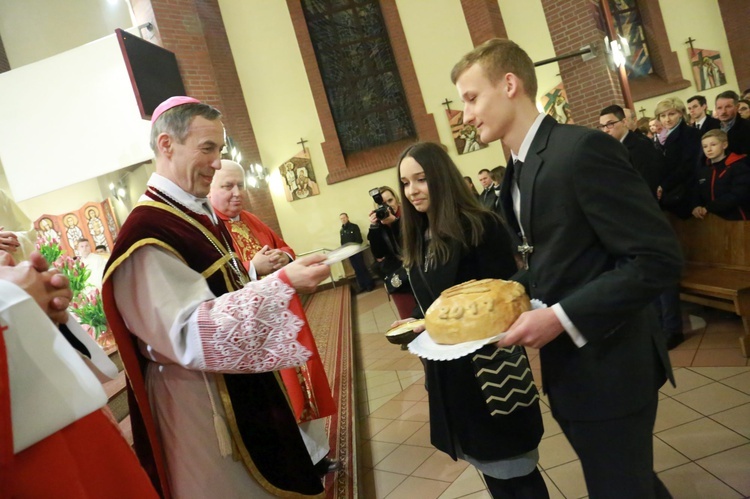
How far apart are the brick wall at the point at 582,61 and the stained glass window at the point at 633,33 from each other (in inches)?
251

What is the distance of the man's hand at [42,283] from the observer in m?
1.12

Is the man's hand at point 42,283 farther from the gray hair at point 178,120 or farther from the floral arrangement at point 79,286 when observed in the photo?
the floral arrangement at point 79,286

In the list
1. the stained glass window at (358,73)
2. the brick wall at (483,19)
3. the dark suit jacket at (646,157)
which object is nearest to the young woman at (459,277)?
the dark suit jacket at (646,157)

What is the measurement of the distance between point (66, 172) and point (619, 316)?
639 centimetres

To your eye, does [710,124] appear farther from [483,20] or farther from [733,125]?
[483,20]

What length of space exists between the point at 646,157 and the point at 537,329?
3760 mm

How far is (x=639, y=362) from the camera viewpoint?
4.42 ft

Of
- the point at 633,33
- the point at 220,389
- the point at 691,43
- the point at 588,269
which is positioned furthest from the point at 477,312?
the point at 691,43

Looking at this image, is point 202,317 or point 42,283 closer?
point 42,283

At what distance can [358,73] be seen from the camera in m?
12.8

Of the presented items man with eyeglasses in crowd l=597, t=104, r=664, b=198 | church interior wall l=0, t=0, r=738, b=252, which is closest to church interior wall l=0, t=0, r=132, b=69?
→ church interior wall l=0, t=0, r=738, b=252

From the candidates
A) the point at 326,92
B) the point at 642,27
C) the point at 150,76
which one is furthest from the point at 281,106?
the point at 642,27

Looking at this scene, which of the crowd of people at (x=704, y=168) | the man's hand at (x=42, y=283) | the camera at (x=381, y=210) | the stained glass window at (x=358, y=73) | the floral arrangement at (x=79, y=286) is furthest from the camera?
the stained glass window at (x=358, y=73)

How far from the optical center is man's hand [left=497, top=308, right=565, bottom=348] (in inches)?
49.5
